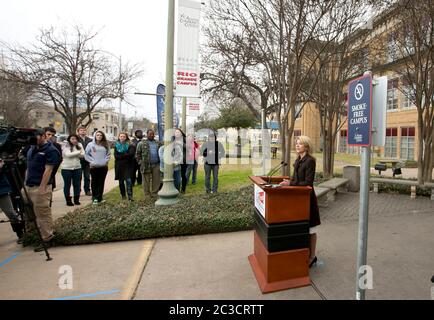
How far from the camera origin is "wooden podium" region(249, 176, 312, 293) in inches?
119

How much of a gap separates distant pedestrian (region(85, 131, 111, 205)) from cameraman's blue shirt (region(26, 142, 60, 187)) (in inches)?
99.6

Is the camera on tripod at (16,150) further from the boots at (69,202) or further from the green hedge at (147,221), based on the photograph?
the boots at (69,202)

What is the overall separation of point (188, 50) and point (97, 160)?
3694mm

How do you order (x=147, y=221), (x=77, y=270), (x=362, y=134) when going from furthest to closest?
(x=147, y=221), (x=77, y=270), (x=362, y=134)

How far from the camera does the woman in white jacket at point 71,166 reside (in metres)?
6.83

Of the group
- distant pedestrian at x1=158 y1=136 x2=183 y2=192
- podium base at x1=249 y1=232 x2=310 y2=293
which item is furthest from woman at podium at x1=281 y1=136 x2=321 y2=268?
distant pedestrian at x1=158 y1=136 x2=183 y2=192

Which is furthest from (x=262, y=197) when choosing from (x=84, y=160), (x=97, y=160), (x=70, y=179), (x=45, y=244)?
(x=84, y=160)

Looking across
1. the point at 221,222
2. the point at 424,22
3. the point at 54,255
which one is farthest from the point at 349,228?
the point at 424,22

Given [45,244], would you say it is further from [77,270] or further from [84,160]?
[84,160]

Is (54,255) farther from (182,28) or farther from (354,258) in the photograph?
(182,28)

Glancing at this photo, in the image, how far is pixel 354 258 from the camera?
3.79m

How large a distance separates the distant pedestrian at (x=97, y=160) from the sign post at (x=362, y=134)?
20.2 feet

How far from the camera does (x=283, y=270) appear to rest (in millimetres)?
3061

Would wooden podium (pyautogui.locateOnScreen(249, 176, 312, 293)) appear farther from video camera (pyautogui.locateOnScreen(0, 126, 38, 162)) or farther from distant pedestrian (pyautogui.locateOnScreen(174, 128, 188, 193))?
A: distant pedestrian (pyautogui.locateOnScreen(174, 128, 188, 193))
